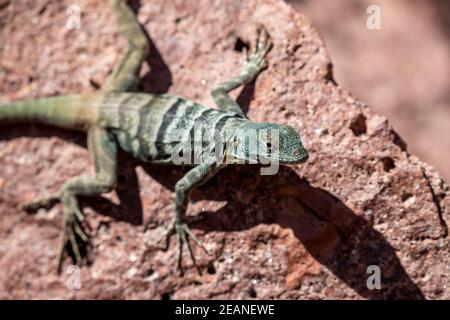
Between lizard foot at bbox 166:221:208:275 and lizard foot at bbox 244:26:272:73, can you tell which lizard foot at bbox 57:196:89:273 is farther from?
lizard foot at bbox 244:26:272:73

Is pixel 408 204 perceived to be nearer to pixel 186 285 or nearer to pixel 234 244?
pixel 234 244

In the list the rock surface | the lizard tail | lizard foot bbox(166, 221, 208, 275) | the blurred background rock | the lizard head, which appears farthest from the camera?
the blurred background rock

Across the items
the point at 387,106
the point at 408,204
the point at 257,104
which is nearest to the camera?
the point at 408,204

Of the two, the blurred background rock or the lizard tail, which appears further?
the blurred background rock

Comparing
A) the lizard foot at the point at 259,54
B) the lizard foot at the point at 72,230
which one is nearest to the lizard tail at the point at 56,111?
the lizard foot at the point at 72,230

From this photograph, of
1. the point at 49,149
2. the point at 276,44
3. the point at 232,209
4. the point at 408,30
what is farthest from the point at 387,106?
the point at 49,149

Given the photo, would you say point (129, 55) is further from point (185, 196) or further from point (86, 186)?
point (185, 196)

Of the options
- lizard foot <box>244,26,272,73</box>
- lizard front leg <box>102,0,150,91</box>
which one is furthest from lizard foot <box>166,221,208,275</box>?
lizard foot <box>244,26,272,73</box>
